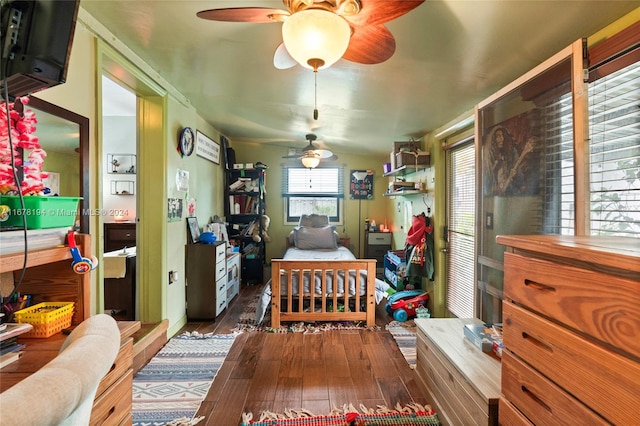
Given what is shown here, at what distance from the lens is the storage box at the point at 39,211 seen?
920mm

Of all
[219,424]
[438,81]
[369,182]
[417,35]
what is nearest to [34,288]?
[219,424]

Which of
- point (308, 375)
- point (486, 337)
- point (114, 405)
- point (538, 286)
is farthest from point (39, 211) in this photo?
point (486, 337)

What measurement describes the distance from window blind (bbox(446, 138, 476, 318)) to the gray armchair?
280cm

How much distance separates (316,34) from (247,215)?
4075 millimetres

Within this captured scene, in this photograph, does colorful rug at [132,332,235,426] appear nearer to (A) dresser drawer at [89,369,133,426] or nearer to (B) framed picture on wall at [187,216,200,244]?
(A) dresser drawer at [89,369,133,426]

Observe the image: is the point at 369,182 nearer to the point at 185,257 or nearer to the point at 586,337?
the point at 185,257

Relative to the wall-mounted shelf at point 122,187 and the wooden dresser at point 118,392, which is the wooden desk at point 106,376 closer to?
the wooden dresser at point 118,392

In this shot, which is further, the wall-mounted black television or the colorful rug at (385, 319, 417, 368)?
the colorful rug at (385, 319, 417, 368)

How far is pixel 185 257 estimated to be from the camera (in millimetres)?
3098

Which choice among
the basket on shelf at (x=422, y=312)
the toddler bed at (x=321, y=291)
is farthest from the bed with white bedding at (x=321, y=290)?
the basket on shelf at (x=422, y=312)

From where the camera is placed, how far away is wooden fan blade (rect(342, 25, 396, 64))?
1.27 metres

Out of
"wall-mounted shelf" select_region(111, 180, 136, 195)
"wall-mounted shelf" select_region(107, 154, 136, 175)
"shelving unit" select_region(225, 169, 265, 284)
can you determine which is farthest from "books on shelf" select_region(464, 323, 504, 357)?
"wall-mounted shelf" select_region(107, 154, 136, 175)

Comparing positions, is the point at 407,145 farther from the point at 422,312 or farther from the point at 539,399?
the point at 539,399

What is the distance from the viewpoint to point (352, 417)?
1670mm
